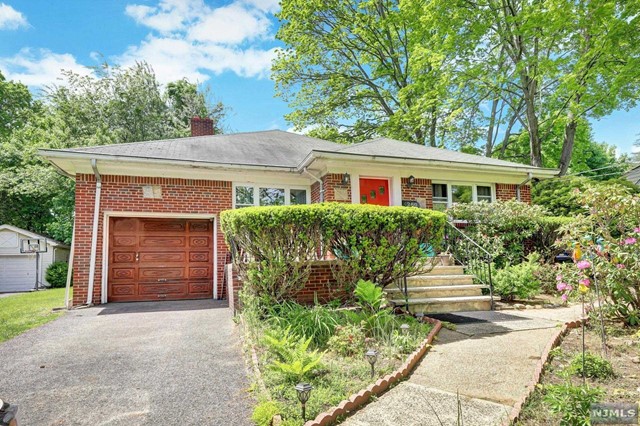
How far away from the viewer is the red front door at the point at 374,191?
9.63m

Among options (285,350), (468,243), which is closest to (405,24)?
(468,243)

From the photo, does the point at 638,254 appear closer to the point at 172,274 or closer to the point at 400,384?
the point at 400,384

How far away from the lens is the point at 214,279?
30.4ft

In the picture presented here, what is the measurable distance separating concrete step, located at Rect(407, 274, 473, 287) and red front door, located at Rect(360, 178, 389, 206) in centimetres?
310

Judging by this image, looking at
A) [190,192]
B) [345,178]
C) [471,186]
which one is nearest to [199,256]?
[190,192]

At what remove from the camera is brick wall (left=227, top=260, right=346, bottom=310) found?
6.27 metres

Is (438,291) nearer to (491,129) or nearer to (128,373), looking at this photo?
(128,373)

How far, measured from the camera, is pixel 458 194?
1062 cm

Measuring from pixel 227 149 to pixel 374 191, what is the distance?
14.6 ft

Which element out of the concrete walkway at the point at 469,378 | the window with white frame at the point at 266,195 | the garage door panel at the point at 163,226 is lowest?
the concrete walkway at the point at 469,378

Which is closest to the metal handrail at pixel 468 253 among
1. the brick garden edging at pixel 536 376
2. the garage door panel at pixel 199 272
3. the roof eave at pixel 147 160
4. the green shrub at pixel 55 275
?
the brick garden edging at pixel 536 376

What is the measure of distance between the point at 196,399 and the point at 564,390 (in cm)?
292

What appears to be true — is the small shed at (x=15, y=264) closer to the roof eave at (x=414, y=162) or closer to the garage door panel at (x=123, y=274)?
the garage door panel at (x=123, y=274)

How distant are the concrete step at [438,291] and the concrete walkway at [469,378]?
0.97 meters
